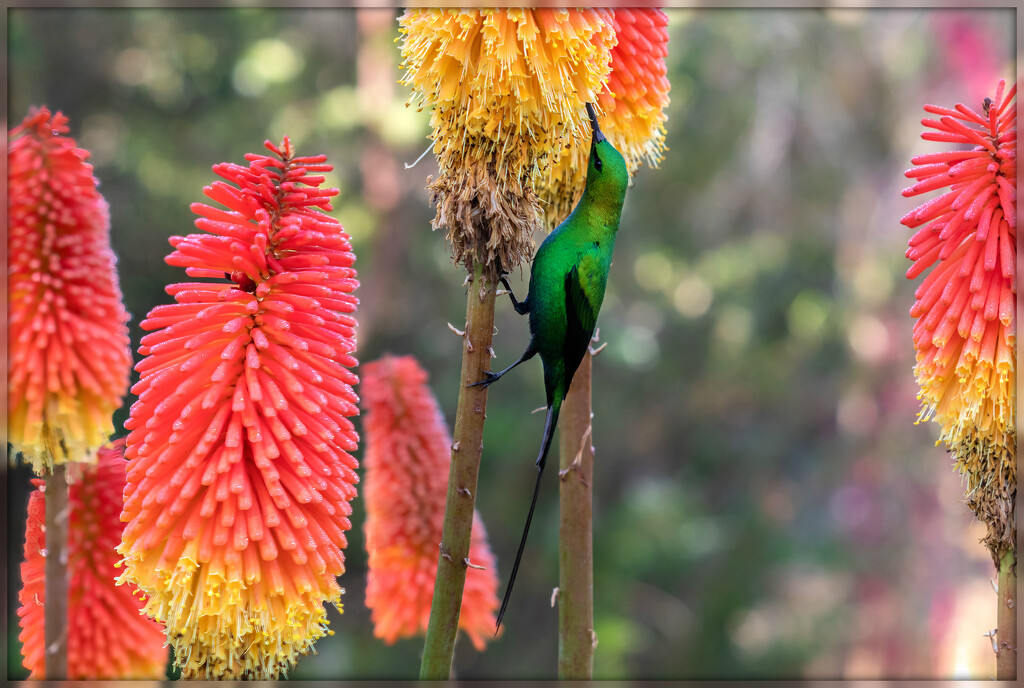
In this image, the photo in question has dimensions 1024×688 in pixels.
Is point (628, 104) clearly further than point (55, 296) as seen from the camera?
Yes

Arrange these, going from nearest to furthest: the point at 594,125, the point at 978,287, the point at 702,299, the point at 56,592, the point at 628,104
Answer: the point at 56,592 → the point at 978,287 → the point at 594,125 → the point at 628,104 → the point at 702,299

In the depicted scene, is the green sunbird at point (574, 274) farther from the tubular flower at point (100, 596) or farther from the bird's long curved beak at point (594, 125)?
the tubular flower at point (100, 596)

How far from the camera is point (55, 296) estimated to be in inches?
72.2

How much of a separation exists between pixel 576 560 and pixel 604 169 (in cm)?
122

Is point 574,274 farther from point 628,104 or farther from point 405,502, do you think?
point 405,502

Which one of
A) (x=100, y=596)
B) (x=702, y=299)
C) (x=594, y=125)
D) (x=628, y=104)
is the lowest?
(x=100, y=596)

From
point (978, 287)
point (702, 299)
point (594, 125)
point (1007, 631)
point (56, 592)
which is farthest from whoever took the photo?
point (702, 299)

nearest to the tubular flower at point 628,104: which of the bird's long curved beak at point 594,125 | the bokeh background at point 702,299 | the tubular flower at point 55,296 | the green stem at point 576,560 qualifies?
the bird's long curved beak at point 594,125

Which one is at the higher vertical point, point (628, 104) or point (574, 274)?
point (628, 104)

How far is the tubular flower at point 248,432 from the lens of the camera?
1795 millimetres

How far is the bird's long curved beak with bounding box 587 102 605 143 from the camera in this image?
241 centimetres

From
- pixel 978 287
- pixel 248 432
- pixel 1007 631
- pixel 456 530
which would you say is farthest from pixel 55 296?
pixel 1007 631

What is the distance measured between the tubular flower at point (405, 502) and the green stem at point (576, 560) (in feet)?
1.33

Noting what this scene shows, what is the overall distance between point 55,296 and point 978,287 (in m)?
2.21
